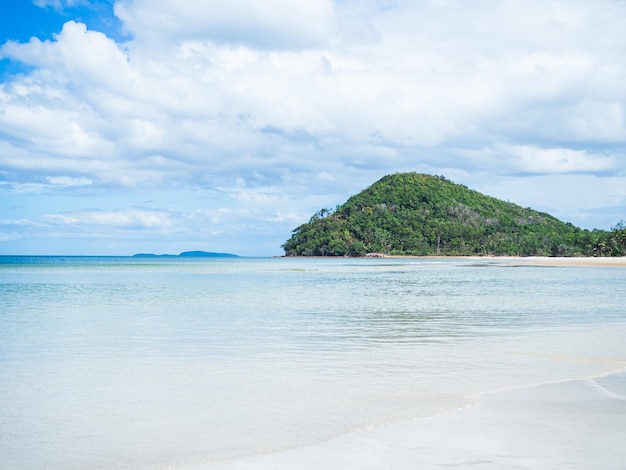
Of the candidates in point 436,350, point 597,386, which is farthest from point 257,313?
point 597,386

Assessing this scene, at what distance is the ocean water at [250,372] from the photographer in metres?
5.78

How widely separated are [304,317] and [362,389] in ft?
31.7

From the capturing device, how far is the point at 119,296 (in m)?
26.7

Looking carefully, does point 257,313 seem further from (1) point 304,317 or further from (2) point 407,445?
(2) point 407,445

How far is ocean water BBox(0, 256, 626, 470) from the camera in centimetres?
578

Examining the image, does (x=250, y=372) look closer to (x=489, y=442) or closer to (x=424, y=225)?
(x=489, y=442)

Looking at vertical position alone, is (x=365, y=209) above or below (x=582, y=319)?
above

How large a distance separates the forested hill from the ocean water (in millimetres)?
132910

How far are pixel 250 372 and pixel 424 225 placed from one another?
160647 mm

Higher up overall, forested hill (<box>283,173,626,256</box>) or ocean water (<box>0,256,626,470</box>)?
forested hill (<box>283,173,626,256</box>)

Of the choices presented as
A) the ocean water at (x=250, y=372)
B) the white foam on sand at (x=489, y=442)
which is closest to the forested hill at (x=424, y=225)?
the ocean water at (x=250, y=372)

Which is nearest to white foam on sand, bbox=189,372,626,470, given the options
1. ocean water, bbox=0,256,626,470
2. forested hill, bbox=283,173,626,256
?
ocean water, bbox=0,256,626,470

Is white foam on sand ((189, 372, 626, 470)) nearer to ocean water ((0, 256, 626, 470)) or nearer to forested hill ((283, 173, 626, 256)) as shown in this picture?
ocean water ((0, 256, 626, 470))

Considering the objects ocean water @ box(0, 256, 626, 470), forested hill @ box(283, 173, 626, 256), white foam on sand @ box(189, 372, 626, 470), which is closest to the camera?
white foam on sand @ box(189, 372, 626, 470)
